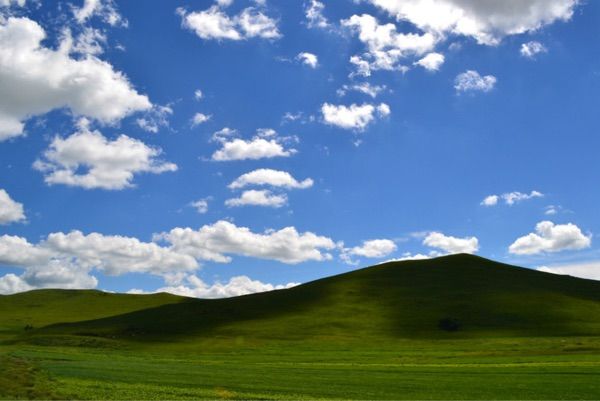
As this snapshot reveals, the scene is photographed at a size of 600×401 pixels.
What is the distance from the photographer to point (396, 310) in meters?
126

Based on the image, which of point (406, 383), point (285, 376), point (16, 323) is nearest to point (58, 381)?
point (285, 376)

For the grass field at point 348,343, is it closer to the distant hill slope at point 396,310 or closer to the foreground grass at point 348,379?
the foreground grass at point 348,379

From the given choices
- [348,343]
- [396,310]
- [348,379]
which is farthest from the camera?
[396,310]

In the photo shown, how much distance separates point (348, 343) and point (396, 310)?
3360cm

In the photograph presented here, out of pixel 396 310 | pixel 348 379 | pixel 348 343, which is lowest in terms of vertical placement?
pixel 348 343

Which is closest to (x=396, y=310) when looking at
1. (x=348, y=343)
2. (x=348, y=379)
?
(x=348, y=343)

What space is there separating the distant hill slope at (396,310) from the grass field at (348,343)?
0.45 metres

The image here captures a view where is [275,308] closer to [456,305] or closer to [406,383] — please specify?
[456,305]

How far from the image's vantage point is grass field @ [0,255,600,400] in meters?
38.7

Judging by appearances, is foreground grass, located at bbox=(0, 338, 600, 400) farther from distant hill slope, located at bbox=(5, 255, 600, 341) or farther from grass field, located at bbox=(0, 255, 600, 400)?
distant hill slope, located at bbox=(5, 255, 600, 341)

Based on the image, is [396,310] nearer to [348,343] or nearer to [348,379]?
[348,343]

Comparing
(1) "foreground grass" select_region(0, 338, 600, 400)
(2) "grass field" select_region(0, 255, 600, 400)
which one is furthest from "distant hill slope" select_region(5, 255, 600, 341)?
(1) "foreground grass" select_region(0, 338, 600, 400)

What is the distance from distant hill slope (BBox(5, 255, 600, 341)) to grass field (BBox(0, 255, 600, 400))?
45 centimetres

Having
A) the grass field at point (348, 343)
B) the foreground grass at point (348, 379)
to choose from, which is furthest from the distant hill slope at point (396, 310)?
the foreground grass at point (348, 379)
